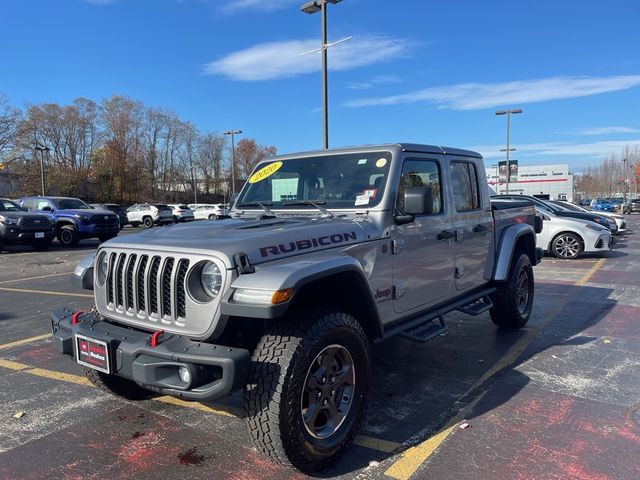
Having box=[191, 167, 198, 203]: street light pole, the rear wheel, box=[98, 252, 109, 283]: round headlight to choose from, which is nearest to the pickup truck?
box=[98, 252, 109, 283]: round headlight

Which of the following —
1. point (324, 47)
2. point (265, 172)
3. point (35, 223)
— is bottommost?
point (35, 223)

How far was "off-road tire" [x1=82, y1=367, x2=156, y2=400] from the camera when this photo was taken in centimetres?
360

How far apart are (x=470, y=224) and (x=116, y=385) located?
339 centimetres

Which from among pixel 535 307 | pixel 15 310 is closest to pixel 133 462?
pixel 15 310

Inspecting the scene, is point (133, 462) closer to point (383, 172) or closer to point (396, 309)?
point (396, 309)

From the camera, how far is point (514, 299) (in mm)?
5672

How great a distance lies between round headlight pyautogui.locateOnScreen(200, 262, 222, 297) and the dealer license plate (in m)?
0.66

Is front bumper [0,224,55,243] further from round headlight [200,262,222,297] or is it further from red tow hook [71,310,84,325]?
round headlight [200,262,222,297]

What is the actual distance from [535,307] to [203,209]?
121 feet

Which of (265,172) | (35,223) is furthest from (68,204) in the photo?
(265,172)

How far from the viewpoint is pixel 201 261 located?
278 centimetres

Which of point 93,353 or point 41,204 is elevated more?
point 41,204

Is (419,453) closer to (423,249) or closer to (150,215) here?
(423,249)

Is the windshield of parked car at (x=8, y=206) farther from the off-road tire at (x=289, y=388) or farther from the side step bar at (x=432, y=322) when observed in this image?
the off-road tire at (x=289, y=388)
